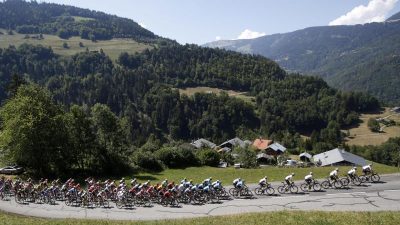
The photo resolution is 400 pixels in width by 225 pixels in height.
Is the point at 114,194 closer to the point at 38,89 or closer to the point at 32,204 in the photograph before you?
the point at 32,204

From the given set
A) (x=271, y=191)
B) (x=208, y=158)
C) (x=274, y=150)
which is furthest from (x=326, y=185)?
(x=274, y=150)

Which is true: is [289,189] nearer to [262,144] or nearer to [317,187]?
[317,187]

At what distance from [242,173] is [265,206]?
17391 millimetres

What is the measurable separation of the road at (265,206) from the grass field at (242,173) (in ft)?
29.0

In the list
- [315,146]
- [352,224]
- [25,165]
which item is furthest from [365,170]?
[315,146]

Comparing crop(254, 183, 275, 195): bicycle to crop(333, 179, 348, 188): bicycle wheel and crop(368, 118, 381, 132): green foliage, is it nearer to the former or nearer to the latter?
crop(333, 179, 348, 188): bicycle wheel

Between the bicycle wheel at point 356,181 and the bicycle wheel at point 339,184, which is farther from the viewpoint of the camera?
the bicycle wheel at point 356,181

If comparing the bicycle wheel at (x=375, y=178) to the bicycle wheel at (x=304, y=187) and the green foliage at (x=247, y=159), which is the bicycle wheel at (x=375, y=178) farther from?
the green foliage at (x=247, y=159)

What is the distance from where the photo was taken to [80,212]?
3309 centimetres

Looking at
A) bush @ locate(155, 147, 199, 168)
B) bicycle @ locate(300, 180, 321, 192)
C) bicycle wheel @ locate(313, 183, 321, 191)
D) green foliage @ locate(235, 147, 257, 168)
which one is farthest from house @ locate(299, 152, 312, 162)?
bicycle @ locate(300, 180, 321, 192)

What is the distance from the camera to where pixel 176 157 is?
61531mm

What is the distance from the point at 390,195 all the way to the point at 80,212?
81.2 ft

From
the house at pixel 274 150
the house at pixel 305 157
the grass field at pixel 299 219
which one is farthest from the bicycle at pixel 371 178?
the house at pixel 274 150

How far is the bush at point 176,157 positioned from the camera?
60.8 m
